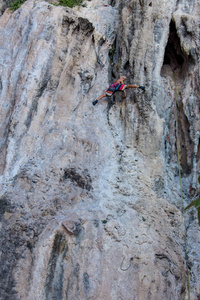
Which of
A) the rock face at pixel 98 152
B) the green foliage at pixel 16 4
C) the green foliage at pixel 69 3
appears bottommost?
the rock face at pixel 98 152

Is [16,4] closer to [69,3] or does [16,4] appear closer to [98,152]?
Answer: [69,3]

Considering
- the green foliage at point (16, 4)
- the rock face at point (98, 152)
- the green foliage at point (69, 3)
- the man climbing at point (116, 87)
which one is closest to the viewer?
the rock face at point (98, 152)

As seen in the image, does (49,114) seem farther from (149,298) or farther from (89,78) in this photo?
(149,298)

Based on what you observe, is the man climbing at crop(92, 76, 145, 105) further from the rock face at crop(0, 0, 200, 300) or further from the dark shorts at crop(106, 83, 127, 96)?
the rock face at crop(0, 0, 200, 300)

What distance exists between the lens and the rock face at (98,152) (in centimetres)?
471

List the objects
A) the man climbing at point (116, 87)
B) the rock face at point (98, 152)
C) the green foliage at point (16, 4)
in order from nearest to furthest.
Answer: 1. the rock face at point (98, 152)
2. the man climbing at point (116, 87)
3. the green foliage at point (16, 4)

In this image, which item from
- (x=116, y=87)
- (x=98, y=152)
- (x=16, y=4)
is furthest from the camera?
(x=16, y=4)

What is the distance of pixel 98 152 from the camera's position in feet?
21.0

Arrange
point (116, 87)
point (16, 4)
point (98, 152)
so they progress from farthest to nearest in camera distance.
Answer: point (16, 4) → point (116, 87) → point (98, 152)

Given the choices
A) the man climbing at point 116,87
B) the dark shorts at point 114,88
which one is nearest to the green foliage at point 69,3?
the man climbing at point 116,87

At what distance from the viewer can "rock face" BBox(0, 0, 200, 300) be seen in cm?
471

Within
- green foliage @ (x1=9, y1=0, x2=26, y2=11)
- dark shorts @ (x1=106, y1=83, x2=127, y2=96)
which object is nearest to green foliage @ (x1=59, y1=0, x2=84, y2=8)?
green foliage @ (x1=9, y1=0, x2=26, y2=11)

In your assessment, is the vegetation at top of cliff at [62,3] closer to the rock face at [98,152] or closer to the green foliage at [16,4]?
the green foliage at [16,4]

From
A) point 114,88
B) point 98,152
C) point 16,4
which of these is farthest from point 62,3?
point 98,152
